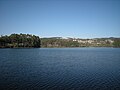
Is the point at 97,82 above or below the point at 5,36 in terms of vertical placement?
below

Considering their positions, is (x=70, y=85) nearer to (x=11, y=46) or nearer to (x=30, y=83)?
(x=30, y=83)

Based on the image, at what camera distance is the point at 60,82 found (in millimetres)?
A: 27375

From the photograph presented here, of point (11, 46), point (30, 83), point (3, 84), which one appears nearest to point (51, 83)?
point (30, 83)

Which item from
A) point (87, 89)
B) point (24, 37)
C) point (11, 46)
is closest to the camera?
point (87, 89)

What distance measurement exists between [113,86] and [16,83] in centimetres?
1633

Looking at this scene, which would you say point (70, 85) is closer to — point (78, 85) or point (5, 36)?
point (78, 85)

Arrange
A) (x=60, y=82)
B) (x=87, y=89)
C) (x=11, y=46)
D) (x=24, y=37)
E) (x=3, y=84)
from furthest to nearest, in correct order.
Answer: (x=24, y=37) < (x=11, y=46) < (x=60, y=82) < (x=3, y=84) < (x=87, y=89)

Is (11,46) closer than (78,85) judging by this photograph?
No

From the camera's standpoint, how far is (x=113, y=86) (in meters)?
25.5

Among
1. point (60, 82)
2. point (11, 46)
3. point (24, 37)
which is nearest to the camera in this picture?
point (60, 82)

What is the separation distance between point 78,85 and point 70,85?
1.36 meters

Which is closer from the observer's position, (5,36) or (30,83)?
(30,83)

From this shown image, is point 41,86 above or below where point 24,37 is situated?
below

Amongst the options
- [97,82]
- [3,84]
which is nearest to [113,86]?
[97,82]
